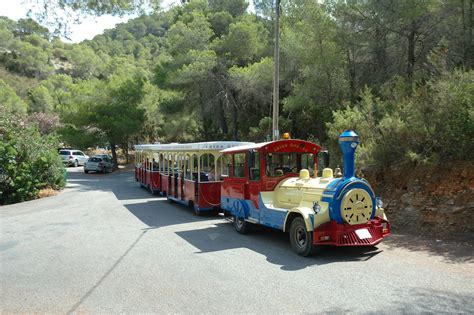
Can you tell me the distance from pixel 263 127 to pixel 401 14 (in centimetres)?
1109

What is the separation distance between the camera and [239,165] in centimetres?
1016

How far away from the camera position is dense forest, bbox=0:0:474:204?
33.7 feet

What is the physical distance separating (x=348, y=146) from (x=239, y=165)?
3313 millimetres

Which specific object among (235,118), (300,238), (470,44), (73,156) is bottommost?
(300,238)

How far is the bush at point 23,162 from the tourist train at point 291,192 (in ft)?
26.6

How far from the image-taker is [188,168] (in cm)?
1425

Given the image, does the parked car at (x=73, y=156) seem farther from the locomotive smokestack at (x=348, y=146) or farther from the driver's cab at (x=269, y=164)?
the locomotive smokestack at (x=348, y=146)

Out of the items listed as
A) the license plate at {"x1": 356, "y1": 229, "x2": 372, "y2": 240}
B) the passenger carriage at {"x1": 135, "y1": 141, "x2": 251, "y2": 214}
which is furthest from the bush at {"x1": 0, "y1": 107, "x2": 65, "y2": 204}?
the license plate at {"x1": 356, "y1": 229, "x2": 372, "y2": 240}

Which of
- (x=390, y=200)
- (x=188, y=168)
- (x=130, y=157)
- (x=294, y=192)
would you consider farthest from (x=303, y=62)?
(x=130, y=157)

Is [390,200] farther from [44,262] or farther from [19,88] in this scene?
[19,88]

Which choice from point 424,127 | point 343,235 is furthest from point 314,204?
point 424,127

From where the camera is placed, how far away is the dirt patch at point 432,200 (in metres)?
8.71

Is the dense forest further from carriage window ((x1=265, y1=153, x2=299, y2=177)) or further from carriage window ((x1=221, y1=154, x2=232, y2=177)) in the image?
carriage window ((x1=221, y1=154, x2=232, y2=177))

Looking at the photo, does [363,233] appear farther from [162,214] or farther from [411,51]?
[411,51]
